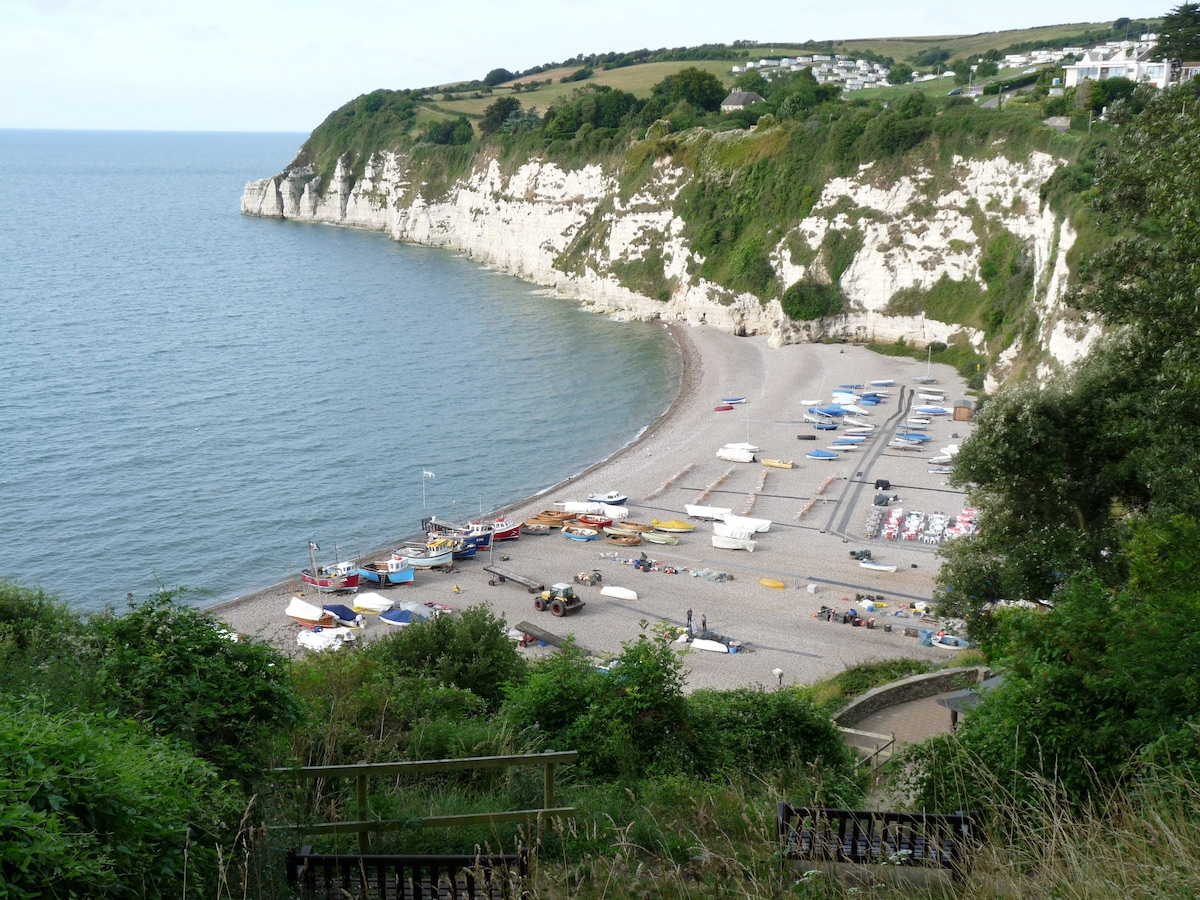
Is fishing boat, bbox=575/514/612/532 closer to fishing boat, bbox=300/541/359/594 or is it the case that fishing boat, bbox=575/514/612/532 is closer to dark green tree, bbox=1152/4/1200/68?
fishing boat, bbox=300/541/359/594

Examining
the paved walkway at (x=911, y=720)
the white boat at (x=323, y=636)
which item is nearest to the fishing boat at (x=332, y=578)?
the white boat at (x=323, y=636)

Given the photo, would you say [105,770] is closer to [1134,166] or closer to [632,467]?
[1134,166]

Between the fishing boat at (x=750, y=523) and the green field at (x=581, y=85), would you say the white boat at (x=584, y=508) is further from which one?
the green field at (x=581, y=85)

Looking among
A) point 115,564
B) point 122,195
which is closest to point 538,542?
point 115,564

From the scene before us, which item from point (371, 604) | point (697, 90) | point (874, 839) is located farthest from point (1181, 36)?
point (874, 839)

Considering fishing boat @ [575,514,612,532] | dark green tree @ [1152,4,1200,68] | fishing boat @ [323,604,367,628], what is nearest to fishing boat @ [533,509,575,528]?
fishing boat @ [575,514,612,532]
